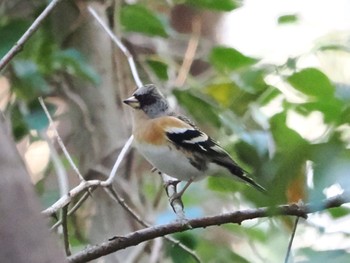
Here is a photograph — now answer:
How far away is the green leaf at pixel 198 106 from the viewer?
1.47 m

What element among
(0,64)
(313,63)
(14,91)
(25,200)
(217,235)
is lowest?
(217,235)

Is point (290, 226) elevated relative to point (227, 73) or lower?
elevated

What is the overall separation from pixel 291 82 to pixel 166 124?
26 cm

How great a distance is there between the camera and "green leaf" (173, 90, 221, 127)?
1.47m

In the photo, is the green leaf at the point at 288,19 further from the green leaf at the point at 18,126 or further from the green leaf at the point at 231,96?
the green leaf at the point at 18,126

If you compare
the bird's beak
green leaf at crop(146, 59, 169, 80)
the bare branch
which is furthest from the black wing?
the bare branch

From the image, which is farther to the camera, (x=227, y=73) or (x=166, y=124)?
(x=227, y=73)

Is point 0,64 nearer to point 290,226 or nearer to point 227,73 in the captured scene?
point 290,226

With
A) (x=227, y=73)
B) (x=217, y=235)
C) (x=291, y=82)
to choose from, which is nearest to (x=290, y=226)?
(x=291, y=82)

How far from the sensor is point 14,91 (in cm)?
164

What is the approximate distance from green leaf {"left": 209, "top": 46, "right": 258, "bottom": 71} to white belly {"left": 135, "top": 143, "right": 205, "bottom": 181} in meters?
0.31

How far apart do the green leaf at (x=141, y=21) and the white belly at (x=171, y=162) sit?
1.09 feet

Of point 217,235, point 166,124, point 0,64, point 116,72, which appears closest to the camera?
point 0,64

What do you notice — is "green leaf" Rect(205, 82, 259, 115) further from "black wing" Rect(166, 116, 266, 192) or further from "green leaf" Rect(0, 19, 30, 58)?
"green leaf" Rect(0, 19, 30, 58)
